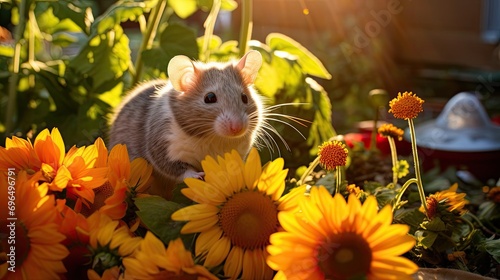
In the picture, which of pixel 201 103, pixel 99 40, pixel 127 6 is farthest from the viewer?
pixel 99 40

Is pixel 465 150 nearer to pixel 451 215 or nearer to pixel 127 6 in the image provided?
pixel 451 215

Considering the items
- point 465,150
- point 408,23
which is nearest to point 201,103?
point 465,150

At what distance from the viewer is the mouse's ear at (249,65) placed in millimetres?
1348

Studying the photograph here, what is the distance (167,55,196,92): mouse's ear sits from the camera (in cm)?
128

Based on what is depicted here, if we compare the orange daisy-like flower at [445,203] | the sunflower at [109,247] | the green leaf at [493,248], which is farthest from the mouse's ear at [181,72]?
the green leaf at [493,248]

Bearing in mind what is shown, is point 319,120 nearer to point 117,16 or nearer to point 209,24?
point 209,24

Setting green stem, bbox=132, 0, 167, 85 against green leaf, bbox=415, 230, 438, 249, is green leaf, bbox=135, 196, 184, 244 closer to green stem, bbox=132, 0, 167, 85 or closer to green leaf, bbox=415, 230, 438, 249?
green leaf, bbox=415, 230, 438, 249

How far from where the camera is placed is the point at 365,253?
848 millimetres

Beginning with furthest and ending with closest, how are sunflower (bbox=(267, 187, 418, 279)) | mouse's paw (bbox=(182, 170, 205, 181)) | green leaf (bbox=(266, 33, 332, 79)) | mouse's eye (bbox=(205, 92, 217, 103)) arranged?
green leaf (bbox=(266, 33, 332, 79)) < mouse's eye (bbox=(205, 92, 217, 103)) < mouse's paw (bbox=(182, 170, 205, 181)) < sunflower (bbox=(267, 187, 418, 279))

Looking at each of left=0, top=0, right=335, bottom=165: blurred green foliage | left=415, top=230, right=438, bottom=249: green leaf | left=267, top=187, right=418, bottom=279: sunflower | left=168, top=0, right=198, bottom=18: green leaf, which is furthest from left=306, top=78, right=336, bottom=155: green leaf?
left=267, top=187, right=418, bottom=279: sunflower

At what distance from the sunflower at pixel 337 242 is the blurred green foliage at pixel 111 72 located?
718mm

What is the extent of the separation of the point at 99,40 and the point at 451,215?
1146mm

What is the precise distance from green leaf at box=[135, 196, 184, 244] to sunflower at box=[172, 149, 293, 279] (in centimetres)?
7

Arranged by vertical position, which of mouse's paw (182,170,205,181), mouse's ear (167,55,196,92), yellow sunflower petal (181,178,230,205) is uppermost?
mouse's ear (167,55,196,92)
